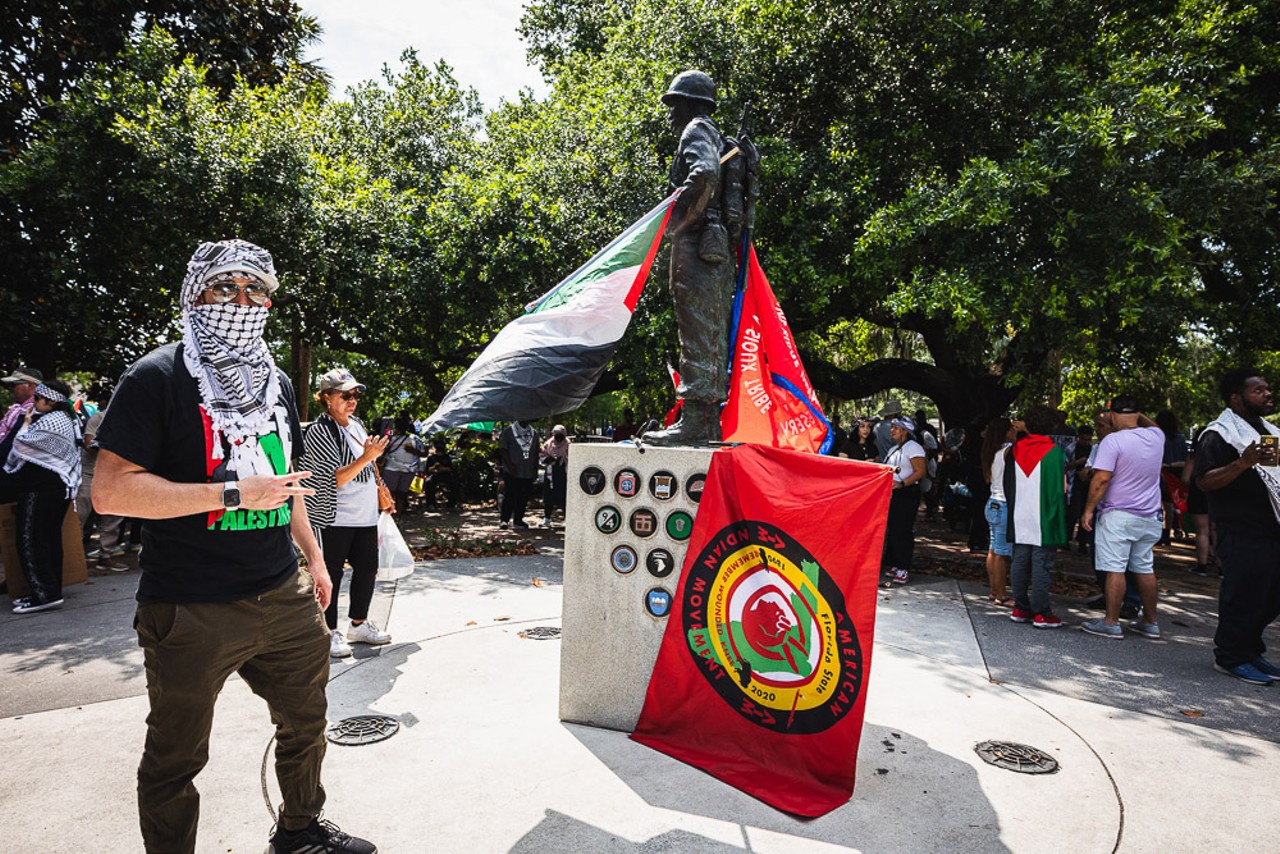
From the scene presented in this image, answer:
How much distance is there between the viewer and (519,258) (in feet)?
35.3

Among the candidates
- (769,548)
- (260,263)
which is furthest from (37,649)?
(769,548)

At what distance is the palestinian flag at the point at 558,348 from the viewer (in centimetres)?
356

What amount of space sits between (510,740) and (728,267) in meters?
3.23

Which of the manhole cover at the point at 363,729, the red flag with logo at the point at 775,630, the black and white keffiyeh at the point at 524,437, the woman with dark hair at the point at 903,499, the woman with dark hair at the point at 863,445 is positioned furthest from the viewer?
the black and white keffiyeh at the point at 524,437

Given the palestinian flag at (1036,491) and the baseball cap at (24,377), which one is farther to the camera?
the baseball cap at (24,377)

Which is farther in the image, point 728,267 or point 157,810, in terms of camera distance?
point 728,267

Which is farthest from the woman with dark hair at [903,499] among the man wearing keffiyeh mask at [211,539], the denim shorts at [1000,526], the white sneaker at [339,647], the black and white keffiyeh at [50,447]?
the black and white keffiyeh at [50,447]

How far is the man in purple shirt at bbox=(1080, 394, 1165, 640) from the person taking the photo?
19.4 ft

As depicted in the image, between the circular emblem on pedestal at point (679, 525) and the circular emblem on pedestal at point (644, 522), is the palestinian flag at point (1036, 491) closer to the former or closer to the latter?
the circular emblem on pedestal at point (679, 525)

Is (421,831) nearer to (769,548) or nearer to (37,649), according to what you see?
(769,548)

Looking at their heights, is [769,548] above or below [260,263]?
below

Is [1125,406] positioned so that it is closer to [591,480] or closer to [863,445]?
[863,445]

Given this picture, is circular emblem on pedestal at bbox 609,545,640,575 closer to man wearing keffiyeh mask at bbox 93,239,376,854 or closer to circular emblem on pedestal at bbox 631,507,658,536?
circular emblem on pedestal at bbox 631,507,658,536

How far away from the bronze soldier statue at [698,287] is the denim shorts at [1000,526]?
3476mm
